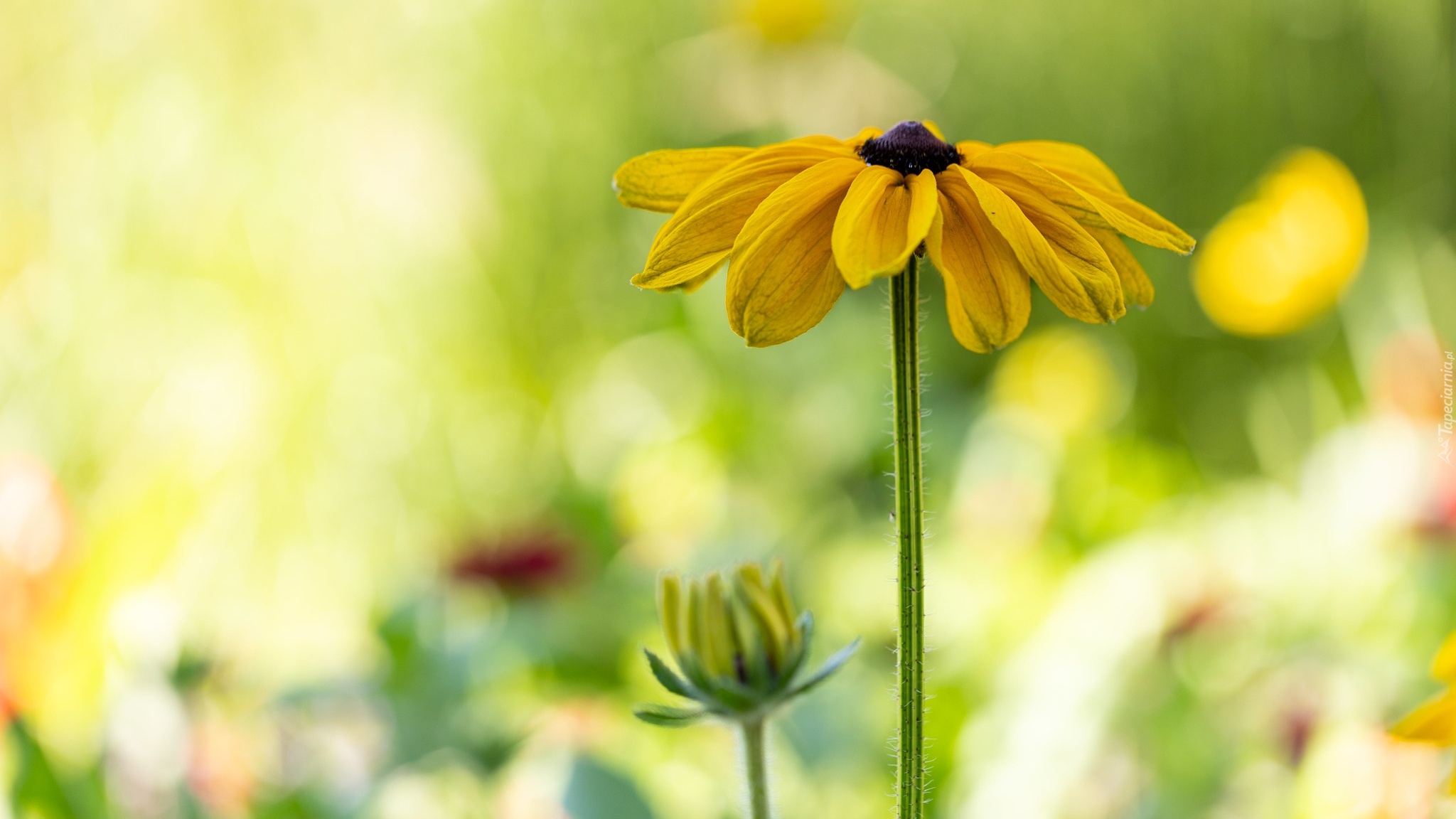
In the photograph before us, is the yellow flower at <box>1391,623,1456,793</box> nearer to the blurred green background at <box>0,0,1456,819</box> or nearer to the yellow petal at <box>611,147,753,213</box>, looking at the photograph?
the blurred green background at <box>0,0,1456,819</box>

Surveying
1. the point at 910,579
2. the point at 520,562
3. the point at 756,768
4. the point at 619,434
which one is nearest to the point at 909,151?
the point at 910,579

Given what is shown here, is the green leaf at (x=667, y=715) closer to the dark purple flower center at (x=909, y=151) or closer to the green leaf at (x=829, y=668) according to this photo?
the green leaf at (x=829, y=668)

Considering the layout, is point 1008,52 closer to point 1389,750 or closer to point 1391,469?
point 1391,469

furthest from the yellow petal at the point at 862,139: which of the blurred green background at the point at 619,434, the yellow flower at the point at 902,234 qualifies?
the blurred green background at the point at 619,434

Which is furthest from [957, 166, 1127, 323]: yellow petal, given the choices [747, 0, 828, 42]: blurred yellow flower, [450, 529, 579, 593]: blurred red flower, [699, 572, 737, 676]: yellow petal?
[747, 0, 828, 42]: blurred yellow flower

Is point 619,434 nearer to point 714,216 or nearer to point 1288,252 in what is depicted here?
point 1288,252

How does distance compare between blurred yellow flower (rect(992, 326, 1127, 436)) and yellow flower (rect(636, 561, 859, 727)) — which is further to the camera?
blurred yellow flower (rect(992, 326, 1127, 436))
